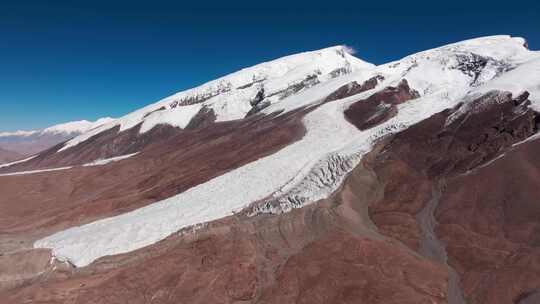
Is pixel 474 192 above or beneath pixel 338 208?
beneath

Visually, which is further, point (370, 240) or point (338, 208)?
point (338, 208)

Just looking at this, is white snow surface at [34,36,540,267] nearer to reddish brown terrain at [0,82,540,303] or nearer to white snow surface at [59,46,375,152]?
reddish brown terrain at [0,82,540,303]

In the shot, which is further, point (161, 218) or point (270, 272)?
point (161, 218)

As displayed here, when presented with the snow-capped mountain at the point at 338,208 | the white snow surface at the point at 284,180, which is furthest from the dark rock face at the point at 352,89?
the snow-capped mountain at the point at 338,208

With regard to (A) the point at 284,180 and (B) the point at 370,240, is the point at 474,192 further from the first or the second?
(A) the point at 284,180

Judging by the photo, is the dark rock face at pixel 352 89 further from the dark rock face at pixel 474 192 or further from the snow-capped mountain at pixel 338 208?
the dark rock face at pixel 474 192

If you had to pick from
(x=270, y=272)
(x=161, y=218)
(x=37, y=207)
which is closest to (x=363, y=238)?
(x=270, y=272)

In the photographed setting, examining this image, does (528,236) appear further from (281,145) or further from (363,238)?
(281,145)

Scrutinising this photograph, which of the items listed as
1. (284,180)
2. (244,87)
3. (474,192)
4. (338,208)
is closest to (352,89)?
(284,180)
